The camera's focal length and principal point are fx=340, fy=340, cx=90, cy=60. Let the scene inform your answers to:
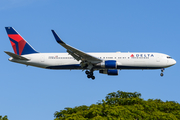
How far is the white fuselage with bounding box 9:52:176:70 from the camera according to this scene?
54781mm

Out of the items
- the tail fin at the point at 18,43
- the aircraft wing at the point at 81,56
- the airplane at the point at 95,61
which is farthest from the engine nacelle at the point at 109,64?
the tail fin at the point at 18,43

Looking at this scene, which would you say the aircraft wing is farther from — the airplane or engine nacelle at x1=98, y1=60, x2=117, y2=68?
engine nacelle at x1=98, y1=60, x2=117, y2=68

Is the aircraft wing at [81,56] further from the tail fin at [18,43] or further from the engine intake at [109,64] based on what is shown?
the tail fin at [18,43]

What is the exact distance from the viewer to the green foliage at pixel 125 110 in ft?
147

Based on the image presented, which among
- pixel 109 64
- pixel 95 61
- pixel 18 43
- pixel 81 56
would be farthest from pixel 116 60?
pixel 18 43

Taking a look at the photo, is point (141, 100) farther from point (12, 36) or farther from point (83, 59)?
point (12, 36)

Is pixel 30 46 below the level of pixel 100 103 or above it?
above

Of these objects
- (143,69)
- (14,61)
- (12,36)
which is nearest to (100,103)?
(143,69)

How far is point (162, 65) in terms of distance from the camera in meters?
54.9

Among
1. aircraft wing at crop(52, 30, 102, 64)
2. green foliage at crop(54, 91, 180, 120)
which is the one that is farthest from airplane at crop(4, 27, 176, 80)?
green foliage at crop(54, 91, 180, 120)

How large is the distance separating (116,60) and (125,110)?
11320 millimetres

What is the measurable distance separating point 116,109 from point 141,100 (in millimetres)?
7620

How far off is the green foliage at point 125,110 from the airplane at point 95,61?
4.67 meters

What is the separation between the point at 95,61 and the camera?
178 feet
